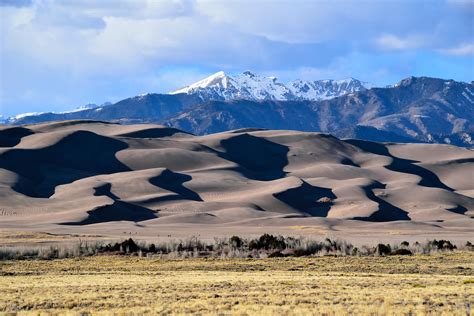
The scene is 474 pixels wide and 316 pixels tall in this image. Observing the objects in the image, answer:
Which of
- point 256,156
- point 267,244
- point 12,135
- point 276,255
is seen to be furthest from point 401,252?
point 12,135

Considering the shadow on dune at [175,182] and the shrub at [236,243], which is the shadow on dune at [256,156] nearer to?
the shadow on dune at [175,182]

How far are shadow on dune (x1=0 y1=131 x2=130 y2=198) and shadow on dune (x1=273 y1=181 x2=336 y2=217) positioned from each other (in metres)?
30.6

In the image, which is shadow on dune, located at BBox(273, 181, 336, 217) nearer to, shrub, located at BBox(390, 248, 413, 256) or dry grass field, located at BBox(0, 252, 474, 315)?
shrub, located at BBox(390, 248, 413, 256)

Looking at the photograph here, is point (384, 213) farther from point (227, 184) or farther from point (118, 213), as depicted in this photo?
point (118, 213)

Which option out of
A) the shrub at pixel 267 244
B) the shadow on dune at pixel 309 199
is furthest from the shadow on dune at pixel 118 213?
the shrub at pixel 267 244

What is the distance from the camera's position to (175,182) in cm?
12975

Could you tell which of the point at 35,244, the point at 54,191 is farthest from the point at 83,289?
the point at 54,191

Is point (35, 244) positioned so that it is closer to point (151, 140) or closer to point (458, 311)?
point (458, 311)

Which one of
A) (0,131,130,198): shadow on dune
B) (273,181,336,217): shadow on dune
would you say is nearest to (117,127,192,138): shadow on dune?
(0,131,130,198): shadow on dune

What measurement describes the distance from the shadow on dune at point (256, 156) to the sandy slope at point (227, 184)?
0.22m

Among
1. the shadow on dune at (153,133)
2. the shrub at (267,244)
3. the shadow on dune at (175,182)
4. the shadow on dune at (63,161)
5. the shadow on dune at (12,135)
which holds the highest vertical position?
the shadow on dune at (153,133)

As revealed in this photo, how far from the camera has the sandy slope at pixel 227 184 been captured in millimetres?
98500

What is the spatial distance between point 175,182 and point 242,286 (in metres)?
101

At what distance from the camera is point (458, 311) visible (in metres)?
21.9
